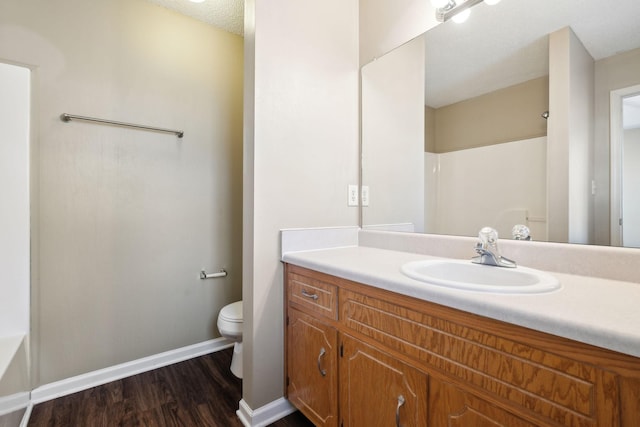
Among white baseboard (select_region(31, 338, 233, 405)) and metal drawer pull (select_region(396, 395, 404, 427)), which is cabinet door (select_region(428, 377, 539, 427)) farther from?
white baseboard (select_region(31, 338, 233, 405))

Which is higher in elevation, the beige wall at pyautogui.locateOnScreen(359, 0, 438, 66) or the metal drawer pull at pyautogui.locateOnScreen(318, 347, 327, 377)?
the beige wall at pyautogui.locateOnScreen(359, 0, 438, 66)

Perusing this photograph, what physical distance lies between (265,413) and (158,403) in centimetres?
64

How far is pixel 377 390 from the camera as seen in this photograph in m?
0.98

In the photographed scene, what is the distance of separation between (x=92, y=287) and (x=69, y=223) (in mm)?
411

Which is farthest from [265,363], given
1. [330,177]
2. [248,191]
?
[330,177]

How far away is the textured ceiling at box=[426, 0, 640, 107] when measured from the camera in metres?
0.96

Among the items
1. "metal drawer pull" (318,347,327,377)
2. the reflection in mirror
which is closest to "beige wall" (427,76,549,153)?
"metal drawer pull" (318,347,327,377)

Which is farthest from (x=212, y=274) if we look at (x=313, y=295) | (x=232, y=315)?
(x=313, y=295)

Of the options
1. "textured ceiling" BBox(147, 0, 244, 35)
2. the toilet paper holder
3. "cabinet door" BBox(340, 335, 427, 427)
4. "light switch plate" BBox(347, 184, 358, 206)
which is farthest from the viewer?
the toilet paper holder

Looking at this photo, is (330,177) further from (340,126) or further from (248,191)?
(248,191)

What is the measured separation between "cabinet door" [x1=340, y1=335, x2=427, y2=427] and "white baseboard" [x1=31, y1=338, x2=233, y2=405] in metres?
1.39

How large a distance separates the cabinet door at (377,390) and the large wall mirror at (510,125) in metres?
0.73

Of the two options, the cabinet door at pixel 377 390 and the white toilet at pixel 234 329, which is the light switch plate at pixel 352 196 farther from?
the white toilet at pixel 234 329

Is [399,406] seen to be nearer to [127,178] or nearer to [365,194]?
[365,194]
